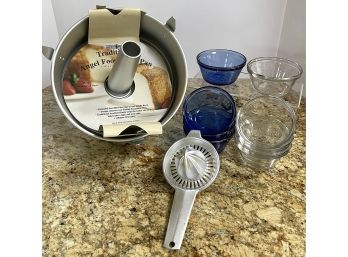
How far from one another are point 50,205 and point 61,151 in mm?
140

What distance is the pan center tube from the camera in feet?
2.07

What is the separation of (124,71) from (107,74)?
2.5 inches

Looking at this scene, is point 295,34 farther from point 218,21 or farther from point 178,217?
point 178,217

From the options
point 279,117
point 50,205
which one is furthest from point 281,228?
point 50,205

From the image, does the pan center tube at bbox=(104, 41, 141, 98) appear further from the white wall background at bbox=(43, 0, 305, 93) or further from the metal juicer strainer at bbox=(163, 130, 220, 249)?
the white wall background at bbox=(43, 0, 305, 93)

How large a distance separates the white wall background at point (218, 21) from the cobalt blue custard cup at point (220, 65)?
0.06 meters

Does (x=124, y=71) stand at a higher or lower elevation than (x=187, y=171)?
higher

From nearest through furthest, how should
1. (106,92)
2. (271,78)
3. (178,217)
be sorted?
(178,217)
(106,92)
(271,78)

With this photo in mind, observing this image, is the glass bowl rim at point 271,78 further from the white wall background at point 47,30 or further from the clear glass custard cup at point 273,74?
the white wall background at point 47,30

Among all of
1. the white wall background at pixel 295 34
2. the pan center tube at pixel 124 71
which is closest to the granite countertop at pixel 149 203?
the pan center tube at pixel 124 71

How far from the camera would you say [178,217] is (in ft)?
1.92

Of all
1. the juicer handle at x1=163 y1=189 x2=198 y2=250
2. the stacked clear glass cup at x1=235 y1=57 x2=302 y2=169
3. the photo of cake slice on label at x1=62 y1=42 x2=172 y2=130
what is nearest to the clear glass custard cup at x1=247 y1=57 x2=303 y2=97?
the stacked clear glass cup at x1=235 y1=57 x2=302 y2=169

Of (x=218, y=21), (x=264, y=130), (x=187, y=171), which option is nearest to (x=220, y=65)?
(x=218, y=21)

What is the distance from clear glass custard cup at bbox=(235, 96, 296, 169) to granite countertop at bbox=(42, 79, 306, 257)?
1.3 inches
